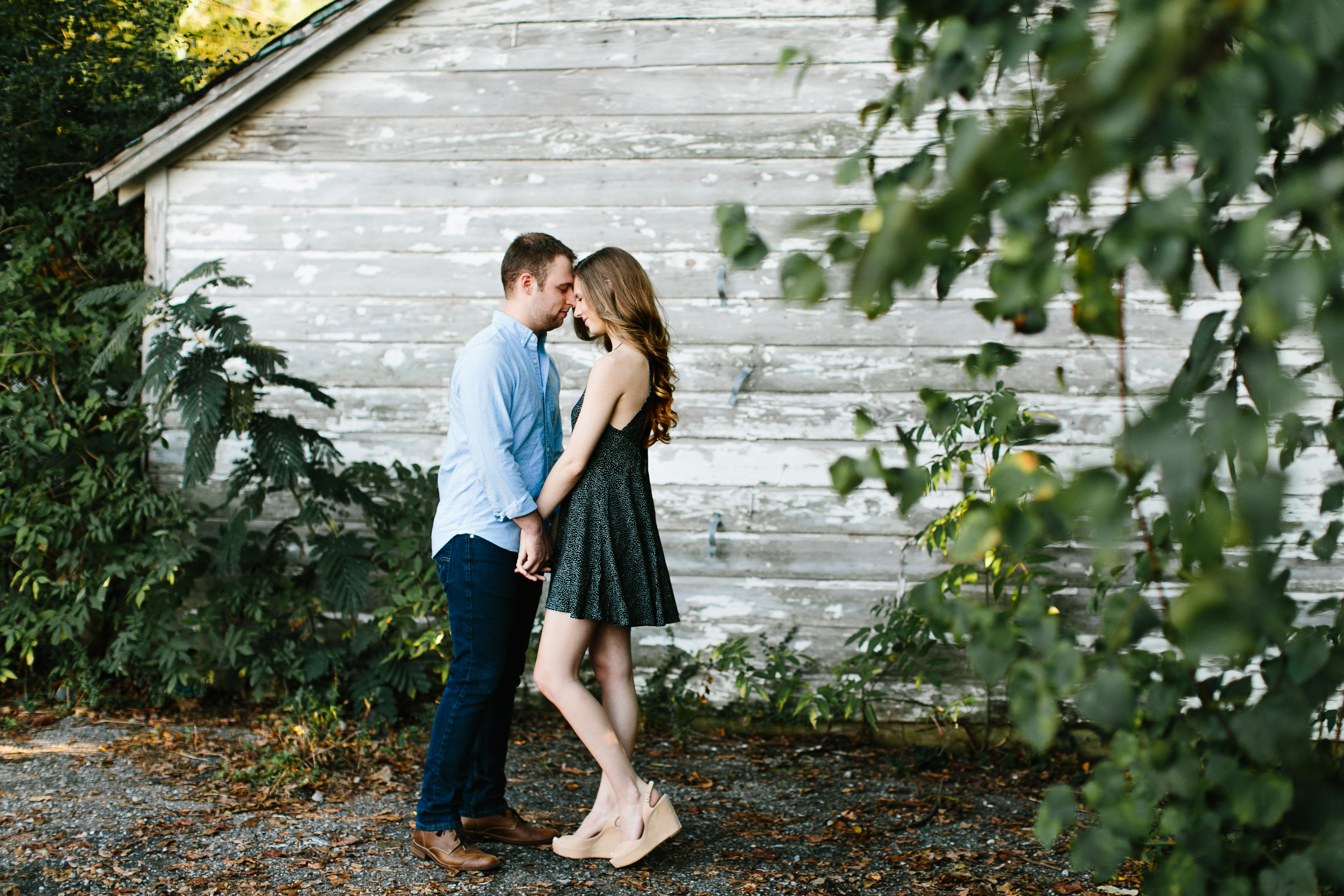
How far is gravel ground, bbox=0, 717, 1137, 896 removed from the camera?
10.0 ft


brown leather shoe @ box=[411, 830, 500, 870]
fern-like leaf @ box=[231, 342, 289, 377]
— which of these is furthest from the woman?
fern-like leaf @ box=[231, 342, 289, 377]

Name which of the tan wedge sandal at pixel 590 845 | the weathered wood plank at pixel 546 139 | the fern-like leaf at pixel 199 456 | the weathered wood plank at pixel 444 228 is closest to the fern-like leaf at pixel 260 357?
the fern-like leaf at pixel 199 456

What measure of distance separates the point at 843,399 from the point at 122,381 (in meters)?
3.67

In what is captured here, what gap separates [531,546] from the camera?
3.02 m

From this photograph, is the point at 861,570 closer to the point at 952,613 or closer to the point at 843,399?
the point at 843,399

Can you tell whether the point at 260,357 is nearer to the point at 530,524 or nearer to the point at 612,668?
the point at 530,524

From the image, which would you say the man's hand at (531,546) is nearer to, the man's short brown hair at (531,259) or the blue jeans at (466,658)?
the blue jeans at (466,658)

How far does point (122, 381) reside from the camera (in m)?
4.73

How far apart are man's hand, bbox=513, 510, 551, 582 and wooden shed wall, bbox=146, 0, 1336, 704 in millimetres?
1661

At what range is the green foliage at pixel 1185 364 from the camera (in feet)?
2.51

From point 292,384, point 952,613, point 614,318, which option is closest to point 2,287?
point 292,384

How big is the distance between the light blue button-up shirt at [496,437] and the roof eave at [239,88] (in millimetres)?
2426

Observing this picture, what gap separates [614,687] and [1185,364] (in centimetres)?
241

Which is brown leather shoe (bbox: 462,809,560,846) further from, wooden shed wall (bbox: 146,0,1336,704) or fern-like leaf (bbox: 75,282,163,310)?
fern-like leaf (bbox: 75,282,163,310)
